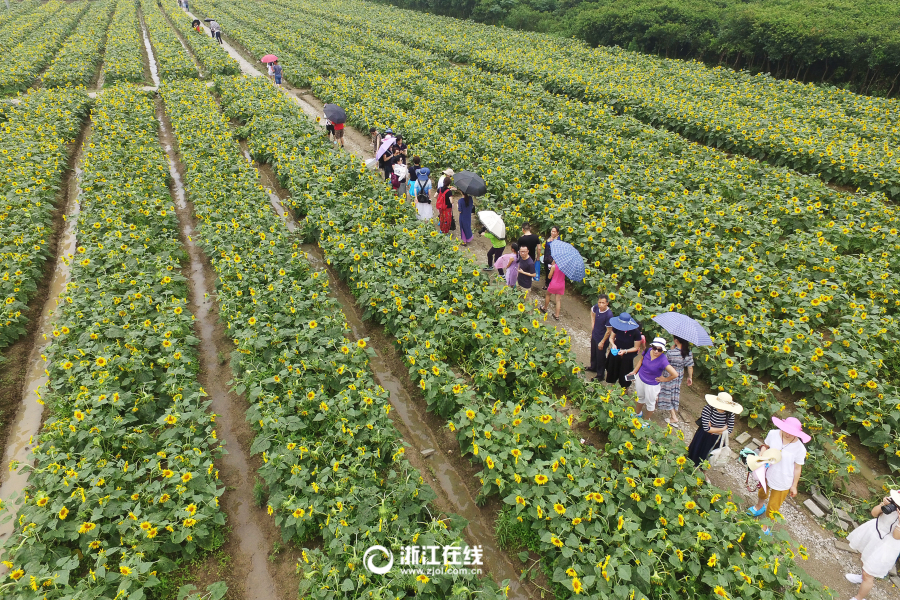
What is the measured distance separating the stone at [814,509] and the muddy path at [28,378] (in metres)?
8.32

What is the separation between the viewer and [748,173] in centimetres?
1134

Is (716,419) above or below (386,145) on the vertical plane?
below

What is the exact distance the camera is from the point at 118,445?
197 inches

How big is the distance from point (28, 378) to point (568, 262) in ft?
27.4

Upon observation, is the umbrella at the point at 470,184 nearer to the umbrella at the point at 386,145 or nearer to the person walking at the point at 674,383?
the umbrella at the point at 386,145

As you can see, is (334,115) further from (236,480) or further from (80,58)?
(80,58)

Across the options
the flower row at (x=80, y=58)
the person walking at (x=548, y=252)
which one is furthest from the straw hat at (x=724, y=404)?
the flower row at (x=80, y=58)

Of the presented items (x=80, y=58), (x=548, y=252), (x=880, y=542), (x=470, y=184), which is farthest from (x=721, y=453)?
(x=80, y=58)

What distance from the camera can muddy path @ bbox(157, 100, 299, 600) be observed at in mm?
4559

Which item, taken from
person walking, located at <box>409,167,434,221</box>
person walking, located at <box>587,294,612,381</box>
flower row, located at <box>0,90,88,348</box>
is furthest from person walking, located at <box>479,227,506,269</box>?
flower row, located at <box>0,90,88,348</box>

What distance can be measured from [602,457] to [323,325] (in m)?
4.07

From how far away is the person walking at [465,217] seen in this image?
9289 mm

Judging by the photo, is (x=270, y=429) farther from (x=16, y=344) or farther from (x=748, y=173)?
(x=748, y=173)

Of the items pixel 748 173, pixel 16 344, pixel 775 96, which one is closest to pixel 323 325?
pixel 16 344
